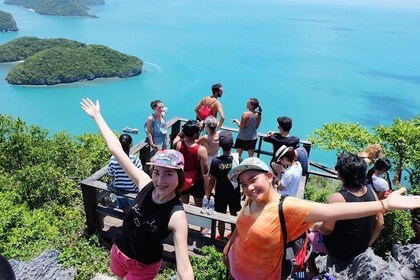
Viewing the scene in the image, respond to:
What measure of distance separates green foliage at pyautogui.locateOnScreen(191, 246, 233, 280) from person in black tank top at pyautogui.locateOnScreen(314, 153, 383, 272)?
3.84 feet

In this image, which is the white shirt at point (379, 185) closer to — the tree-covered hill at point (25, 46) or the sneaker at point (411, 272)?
the sneaker at point (411, 272)

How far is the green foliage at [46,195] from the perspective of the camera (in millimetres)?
4957

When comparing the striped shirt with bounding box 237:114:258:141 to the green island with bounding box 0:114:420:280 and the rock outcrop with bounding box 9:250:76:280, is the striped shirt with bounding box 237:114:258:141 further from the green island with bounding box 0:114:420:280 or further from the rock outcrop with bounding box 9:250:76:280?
the rock outcrop with bounding box 9:250:76:280

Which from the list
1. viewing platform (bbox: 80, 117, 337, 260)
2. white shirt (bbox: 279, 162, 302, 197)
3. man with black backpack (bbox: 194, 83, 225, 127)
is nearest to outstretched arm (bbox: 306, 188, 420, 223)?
white shirt (bbox: 279, 162, 302, 197)

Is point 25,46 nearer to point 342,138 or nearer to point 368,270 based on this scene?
point 342,138

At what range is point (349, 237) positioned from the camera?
3197 mm

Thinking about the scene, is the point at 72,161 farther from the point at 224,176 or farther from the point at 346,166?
the point at 346,166

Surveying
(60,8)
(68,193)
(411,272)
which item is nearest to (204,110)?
(68,193)

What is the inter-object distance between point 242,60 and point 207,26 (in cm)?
5291

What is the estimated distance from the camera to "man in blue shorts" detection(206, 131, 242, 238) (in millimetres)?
4230

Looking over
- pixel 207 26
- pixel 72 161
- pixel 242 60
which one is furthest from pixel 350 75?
pixel 72 161

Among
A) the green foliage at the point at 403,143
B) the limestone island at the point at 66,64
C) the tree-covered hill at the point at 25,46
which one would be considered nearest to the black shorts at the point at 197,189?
the green foliage at the point at 403,143

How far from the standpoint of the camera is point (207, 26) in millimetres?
150125

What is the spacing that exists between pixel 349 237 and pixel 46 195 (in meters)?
5.67
